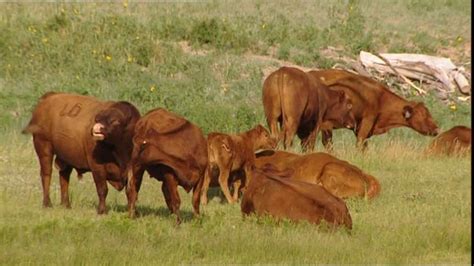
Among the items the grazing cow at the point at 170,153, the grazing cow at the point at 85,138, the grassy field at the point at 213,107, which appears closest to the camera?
the grassy field at the point at 213,107

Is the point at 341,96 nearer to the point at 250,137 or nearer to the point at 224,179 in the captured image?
the point at 250,137

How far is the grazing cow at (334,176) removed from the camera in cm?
1625

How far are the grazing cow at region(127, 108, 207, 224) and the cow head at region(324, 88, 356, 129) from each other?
25.3 feet

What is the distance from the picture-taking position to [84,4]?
35.9 meters

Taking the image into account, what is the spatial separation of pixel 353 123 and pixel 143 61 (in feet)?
31.1

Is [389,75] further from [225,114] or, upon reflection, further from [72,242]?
[72,242]

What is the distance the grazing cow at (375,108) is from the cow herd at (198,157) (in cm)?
204

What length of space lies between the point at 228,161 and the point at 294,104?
13.3 ft

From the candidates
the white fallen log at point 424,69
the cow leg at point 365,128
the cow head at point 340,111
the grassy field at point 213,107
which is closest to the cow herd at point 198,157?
the grassy field at point 213,107

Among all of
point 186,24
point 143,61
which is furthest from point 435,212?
point 186,24

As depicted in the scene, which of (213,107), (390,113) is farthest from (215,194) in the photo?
(213,107)

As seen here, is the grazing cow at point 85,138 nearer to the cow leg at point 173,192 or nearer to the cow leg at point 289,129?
the cow leg at point 173,192

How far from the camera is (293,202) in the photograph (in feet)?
44.8

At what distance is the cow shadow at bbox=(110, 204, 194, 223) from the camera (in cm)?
1435
